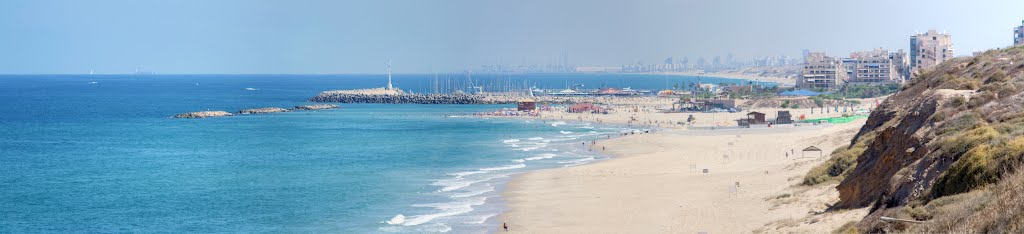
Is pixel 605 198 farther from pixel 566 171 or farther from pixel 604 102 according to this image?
A: pixel 604 102

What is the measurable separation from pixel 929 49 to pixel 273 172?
117 m

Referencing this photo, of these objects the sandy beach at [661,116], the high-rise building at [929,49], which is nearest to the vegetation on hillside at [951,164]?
the sandy beach at [661,116]

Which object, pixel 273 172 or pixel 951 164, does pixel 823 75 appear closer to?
pixel 273 172

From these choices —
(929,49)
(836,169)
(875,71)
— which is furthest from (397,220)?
(929,49)

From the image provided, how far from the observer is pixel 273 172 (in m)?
43.2

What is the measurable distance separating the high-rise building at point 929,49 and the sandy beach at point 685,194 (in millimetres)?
95182

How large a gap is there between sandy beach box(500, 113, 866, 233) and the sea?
→ 1741 mm

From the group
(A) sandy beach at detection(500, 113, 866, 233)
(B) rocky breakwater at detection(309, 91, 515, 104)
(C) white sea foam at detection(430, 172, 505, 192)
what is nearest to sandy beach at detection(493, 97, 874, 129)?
(A) sandy beach at detection(500, 113, 866, 233)

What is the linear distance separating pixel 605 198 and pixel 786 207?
870 cm

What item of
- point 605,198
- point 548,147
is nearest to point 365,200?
point 605,198

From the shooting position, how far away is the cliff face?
1592 cm

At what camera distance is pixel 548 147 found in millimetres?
55281

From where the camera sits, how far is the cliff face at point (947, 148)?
15922mm

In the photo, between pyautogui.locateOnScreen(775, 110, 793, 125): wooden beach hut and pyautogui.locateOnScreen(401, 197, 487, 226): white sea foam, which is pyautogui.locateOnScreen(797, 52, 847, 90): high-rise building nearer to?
pyautogui.locateOnScreen(775, 110, 793, 125): wooden beach hut
